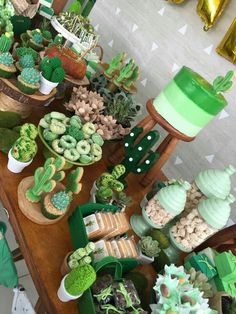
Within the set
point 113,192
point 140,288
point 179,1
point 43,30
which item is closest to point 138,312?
point 140,288

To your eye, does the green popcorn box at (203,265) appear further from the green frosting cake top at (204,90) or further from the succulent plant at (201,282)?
the green frosting cake top at (204,90)

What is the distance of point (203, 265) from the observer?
1068mm

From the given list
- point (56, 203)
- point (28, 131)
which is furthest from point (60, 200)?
point (28, 131)

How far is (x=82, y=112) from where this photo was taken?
1.27 meters

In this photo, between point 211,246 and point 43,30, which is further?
point 43,30

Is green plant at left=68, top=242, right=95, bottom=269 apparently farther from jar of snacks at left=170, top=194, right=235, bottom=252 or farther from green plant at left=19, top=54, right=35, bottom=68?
green plant at left=19, top=54, right=35, bottom=68

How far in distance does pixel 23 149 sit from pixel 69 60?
0.47 m

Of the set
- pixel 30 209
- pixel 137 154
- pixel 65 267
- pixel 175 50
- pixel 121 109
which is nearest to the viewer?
pixel 65 267

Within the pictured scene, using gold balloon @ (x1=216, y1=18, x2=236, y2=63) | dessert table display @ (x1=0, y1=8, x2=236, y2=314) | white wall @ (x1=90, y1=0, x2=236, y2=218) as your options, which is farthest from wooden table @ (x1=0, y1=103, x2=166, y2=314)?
gold balloon @ (x1=216, y1=18, x2=236, y2=63)

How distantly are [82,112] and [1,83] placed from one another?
11.8 inches

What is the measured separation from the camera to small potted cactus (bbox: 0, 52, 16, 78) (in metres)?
1.10

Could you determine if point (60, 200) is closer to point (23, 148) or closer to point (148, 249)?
point (23, 148)

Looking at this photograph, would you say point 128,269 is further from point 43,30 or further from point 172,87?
point 43,30

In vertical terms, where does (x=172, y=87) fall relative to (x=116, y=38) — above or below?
above
